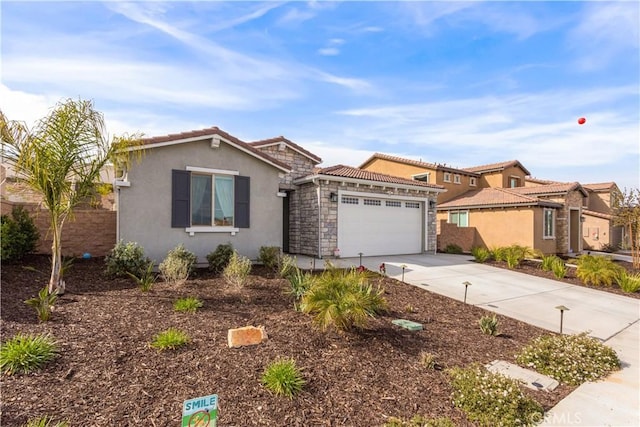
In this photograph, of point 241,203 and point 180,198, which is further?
point 241,203

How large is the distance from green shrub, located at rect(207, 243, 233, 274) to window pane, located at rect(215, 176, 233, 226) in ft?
3.58

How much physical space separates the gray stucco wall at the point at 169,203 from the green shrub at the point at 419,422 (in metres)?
7.83

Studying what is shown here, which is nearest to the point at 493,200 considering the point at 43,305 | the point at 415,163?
the point at 415,163

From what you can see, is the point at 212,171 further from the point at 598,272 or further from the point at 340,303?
the point at 598,272

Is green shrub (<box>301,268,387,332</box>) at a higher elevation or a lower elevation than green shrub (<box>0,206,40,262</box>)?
lower

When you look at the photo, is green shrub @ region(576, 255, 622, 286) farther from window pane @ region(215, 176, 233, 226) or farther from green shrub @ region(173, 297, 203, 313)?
green shrub @ region(173, 297, 203, 313)

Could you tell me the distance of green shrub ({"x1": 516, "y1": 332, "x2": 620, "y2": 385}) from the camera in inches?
177

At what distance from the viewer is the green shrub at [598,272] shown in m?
10.7

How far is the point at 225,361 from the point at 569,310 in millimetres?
8171

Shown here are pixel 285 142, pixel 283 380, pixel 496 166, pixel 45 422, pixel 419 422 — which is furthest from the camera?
pixel 496 166

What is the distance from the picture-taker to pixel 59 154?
590 cm

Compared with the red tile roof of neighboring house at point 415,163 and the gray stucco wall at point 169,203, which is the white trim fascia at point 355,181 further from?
the red tile roof of neighboring house at point 415,163

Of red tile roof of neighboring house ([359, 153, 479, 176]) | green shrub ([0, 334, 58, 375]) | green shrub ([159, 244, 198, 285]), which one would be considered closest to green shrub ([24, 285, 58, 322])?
green shrub ([0, 334, 58, 375])

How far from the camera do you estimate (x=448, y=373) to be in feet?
13.5
